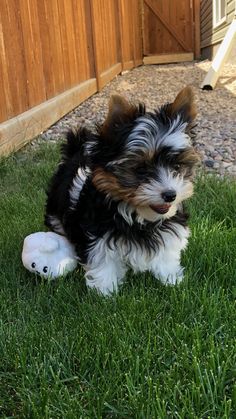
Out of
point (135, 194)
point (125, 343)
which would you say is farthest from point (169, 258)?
point (125, 343)

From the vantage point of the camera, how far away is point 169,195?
2596 millimetres

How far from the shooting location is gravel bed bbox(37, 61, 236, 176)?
599cm

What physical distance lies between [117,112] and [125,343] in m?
1.13

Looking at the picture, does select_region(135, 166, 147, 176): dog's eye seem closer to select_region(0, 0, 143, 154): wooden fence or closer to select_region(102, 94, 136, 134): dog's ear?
select_region(102, 94, 136, 134): dog's ear

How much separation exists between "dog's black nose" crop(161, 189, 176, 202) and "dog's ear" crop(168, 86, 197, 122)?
18.1 inches

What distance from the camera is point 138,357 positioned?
2191mm

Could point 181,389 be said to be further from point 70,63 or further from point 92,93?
point 92,93

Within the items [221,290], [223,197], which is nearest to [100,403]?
[221,290]

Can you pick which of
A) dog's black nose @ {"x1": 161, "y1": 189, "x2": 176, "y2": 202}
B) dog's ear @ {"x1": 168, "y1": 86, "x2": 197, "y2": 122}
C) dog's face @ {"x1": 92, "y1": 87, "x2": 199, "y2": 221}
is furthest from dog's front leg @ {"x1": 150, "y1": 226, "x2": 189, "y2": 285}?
dog's ear @ {"x1": 168, "y1": 86, "x2": 197, "y2": 122}

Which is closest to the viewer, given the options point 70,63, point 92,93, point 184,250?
point 184,250

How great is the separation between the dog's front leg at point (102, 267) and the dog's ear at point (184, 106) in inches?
30.2

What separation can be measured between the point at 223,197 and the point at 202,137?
268 cm

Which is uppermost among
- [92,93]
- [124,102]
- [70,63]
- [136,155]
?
[124,102]

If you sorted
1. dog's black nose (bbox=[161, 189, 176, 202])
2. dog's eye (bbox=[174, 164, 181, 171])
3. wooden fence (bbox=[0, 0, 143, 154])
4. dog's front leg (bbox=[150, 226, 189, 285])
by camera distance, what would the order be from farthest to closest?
wooden fence (bbox=[0, 0, 143, 154]) < dog's front leg (bbox=[150, 226, 189, 285]) < dog's eye (bbox=[174, 164, 181, 171]) < dog's black nose (bbox=[161, 189, 176, 202])
